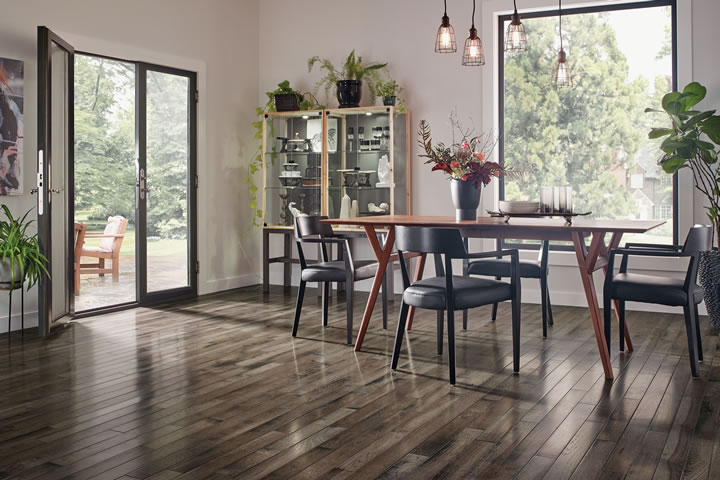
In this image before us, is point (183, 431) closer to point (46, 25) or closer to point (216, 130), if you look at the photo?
point (46, 25)

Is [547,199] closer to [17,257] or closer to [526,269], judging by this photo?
[526,269]

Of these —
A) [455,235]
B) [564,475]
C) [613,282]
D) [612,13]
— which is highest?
[612,13]

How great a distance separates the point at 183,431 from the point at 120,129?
4005 millimetres

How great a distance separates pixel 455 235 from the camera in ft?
11.9

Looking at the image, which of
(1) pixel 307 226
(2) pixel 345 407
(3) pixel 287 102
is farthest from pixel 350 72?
(2) pixel 345 407

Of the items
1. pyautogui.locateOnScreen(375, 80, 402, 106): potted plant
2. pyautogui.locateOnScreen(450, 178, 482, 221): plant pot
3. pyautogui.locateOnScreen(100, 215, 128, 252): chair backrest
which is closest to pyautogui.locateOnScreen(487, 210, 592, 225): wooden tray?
pyautogui.locateOnScreen(450, 178, 482, 221): plant pot

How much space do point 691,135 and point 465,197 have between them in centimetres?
208

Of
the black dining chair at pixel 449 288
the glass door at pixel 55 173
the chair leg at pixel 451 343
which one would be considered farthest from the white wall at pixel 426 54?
the chair leg at pixel 451 343

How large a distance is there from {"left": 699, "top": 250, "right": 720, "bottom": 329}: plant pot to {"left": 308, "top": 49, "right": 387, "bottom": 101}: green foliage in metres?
3.38

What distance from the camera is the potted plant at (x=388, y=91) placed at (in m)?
6.72

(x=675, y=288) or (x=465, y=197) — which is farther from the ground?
(x=465, y=197)

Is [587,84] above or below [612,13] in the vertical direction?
below

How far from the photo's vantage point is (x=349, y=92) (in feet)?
22.5

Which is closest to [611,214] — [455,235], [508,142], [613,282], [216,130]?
[508,142]
